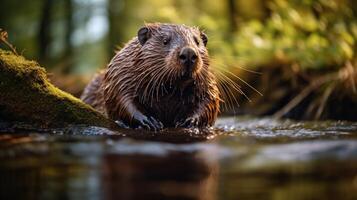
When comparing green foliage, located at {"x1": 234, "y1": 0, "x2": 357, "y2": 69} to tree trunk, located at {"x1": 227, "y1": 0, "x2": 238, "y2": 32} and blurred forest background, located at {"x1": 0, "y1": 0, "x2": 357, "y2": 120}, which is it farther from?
tree trunk, located at {"x1": 227, "y1": 0, "x2": 238, "y2": 32}

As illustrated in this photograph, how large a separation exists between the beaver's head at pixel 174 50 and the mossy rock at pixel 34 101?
88 cm

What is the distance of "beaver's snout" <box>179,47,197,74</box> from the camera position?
21.0ft

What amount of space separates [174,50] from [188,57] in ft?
1.24

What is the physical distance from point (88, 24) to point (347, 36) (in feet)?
33.2

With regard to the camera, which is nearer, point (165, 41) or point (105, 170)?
point (105, 170)

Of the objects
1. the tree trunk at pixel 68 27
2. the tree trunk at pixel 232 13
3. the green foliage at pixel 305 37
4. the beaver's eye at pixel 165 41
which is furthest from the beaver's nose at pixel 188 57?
the tree trunk at pixel 68 27

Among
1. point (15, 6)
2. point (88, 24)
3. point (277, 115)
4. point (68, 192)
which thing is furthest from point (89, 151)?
point (88, 24)

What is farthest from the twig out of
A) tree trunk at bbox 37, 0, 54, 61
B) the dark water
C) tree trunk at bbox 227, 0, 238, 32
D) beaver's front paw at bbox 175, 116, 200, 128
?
tree trunk at bbox 37, 0, 54, 61

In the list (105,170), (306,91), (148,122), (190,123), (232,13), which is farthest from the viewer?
(232,13)

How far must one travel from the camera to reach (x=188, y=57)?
6.39m

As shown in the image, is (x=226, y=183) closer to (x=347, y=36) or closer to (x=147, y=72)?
(x=147, y=72)

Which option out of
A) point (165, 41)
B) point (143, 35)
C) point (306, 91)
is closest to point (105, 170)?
point (165, 41)

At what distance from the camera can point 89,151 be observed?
15.3 ft

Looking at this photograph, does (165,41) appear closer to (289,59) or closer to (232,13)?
(289,59)
